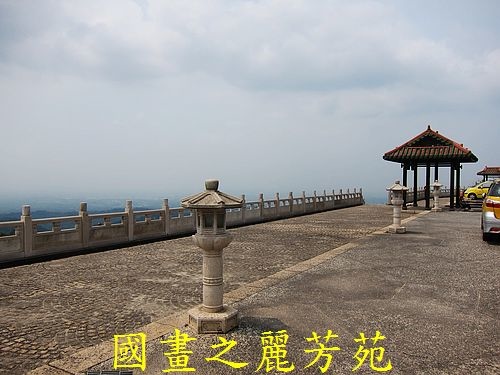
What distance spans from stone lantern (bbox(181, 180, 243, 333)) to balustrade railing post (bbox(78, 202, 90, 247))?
8.33 metres

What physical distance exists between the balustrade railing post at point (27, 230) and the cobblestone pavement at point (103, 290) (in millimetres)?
724

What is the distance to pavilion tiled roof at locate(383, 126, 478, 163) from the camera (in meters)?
26.3

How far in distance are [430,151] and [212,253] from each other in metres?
26.2

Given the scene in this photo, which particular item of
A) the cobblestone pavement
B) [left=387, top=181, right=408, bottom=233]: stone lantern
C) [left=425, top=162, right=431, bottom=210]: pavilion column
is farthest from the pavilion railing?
the cobblestone pavement

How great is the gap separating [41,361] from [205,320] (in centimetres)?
185

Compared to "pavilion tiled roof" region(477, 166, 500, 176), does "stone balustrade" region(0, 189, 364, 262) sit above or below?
below

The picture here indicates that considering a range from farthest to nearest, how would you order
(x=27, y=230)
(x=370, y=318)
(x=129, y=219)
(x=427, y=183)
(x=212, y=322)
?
(x=427, y=183), (x=129, y=219), (x=27, y=230), (x=370, y=318), (x=212, y=322)

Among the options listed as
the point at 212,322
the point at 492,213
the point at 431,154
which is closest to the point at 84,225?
the point at 212,322

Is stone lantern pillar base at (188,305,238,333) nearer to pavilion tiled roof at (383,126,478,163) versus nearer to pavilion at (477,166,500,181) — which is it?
pavilion tiled roof at (383,126,478,163)

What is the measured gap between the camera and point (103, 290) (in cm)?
716

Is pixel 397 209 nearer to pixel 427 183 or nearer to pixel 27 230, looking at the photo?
pixel 27 230

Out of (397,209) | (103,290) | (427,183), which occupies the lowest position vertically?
(103,290)

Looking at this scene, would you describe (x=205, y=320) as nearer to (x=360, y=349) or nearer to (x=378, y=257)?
(x=360, y=349)

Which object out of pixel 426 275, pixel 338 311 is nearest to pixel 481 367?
pixel 338 311
